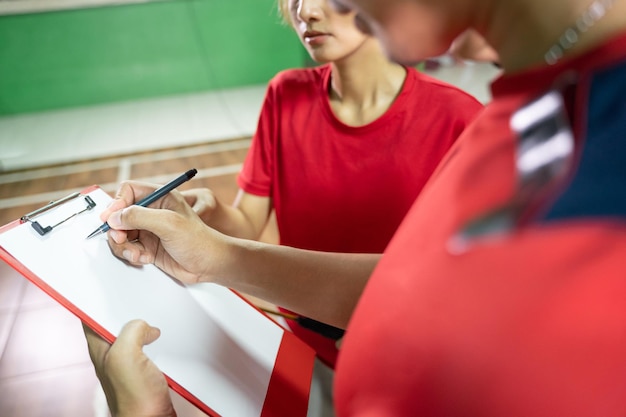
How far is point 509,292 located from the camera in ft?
0.82

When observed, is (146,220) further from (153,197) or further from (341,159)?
(341,159)

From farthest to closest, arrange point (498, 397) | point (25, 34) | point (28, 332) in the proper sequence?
point (25, 34)
point (28, 332)
point (498, 397)

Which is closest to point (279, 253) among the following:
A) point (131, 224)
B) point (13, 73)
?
point (131, 224)

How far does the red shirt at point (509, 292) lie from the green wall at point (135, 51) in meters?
2.84

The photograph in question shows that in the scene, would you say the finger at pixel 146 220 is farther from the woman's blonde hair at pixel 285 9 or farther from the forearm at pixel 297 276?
the woman's blonde hair at pixel 285 9

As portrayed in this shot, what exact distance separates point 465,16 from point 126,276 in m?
0.49

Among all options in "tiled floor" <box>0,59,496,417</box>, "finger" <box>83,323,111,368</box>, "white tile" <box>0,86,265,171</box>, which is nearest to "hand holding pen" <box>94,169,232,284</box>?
"finger" <box>83,323,111,368</box>

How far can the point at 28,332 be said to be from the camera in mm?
1336

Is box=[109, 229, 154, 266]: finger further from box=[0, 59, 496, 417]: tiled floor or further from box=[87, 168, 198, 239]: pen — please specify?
box=[0, 59, 496, 417]: tiled floor

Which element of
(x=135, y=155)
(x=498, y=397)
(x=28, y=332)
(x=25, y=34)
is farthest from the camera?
(x=25, y=34)

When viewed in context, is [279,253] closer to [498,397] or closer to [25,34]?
[498,397]

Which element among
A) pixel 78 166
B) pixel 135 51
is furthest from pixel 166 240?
pixel 135 51

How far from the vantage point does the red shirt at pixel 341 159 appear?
78 centimetres

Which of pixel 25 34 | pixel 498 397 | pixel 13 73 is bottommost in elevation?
pixel 13 73
